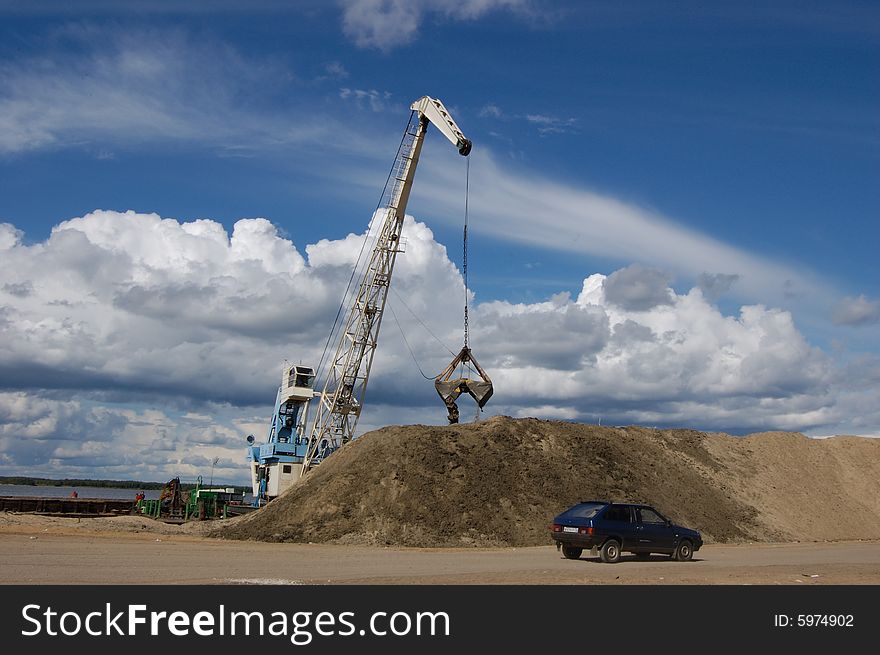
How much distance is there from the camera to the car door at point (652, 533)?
2556cm

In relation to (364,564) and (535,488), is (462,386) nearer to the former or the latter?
(535,488)

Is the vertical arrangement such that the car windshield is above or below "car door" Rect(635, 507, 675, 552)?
above

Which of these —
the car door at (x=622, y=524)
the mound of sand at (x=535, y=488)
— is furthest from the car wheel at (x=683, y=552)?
the mound of sand at (x=535, y=488)

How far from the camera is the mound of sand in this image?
3453cm

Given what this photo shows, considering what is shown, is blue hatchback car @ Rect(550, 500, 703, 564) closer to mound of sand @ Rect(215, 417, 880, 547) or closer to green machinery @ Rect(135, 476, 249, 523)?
mound of sand @ Rect(215, 417, 880, 547)

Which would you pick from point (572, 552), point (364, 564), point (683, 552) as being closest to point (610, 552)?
point (572, 552)

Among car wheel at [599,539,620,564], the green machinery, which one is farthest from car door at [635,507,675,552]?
the green machinery

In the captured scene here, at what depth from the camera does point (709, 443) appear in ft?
173

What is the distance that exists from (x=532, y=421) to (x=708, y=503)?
404 inches

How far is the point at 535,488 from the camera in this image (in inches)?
1485

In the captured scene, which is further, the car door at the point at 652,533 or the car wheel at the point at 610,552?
the car door at the point at 652,533

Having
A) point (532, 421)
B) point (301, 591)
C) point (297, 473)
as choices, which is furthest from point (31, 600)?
point (297, 473)

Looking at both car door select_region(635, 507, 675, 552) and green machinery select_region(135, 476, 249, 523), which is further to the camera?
green machinery select_region(135, 476, 249, 523)

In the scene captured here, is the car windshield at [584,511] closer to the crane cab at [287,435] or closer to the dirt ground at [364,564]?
the dirt ground at [364,564]
